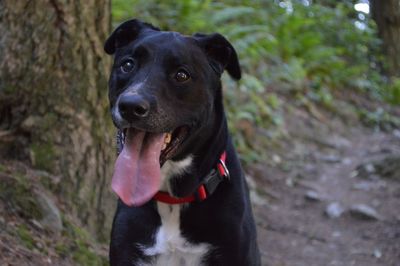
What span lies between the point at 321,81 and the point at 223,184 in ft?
34.7

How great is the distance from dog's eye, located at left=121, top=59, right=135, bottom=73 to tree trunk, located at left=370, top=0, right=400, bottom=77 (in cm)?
1410

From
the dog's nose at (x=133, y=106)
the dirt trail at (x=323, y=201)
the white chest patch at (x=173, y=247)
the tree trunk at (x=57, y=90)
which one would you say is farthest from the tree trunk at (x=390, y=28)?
the dog's nose at (x=133, y=106)

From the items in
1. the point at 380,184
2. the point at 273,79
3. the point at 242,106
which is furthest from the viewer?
the point at 273,79

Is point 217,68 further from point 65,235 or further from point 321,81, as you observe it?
point 321,81

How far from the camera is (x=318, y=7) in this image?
15375 millimetres

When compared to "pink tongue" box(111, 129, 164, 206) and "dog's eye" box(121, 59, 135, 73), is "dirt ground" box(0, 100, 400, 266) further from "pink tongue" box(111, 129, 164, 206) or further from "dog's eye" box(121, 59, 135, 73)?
"dog's eye" box(121, 59, 135, 73)

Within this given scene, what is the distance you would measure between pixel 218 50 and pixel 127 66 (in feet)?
1.67

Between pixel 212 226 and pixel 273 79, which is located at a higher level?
pixel 212 226

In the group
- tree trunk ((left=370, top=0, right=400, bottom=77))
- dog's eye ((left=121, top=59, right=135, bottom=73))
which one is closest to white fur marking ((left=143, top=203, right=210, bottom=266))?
dog's eye ((left=121, top=59, right=135, bottom=73))

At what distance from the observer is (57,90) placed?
427 cm

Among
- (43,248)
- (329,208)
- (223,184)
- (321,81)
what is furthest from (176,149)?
(321,81)

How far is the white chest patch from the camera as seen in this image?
302 cm

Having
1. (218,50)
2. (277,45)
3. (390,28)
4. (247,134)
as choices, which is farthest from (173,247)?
(390,28)

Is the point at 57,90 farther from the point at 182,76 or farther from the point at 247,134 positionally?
the point at 247,134
